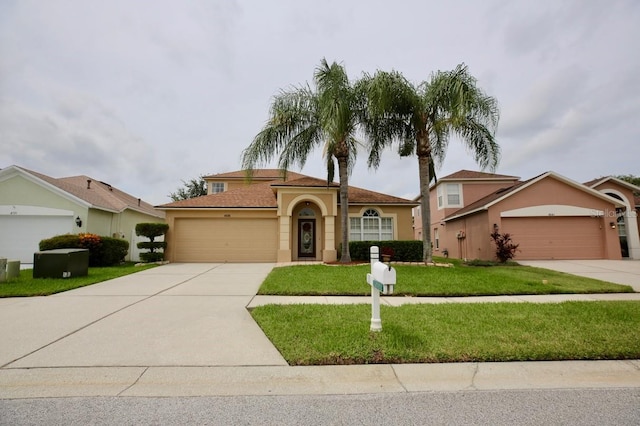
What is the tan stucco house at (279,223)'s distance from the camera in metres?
15.9

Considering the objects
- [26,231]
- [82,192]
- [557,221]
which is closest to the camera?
[26,231]

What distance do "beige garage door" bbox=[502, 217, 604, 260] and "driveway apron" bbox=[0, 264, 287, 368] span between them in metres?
15.2

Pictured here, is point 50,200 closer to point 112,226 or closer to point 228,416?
point 112,226

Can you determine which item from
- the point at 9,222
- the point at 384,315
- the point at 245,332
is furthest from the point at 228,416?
the point at 9,222

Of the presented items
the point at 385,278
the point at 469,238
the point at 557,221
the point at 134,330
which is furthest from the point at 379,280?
the point at 469,238

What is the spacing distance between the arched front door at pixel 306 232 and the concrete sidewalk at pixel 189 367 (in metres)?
11.4

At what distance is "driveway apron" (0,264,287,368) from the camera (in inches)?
148

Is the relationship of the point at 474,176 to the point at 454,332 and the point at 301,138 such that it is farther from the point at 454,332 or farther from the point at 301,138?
the point at 454,332

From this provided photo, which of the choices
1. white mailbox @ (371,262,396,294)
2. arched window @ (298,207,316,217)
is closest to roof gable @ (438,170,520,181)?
arched window @ (298,207,316,217)

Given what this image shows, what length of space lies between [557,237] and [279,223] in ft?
49.5

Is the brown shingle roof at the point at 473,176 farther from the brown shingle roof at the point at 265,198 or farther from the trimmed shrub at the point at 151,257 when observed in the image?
the trimmed shrub at the point at 151,257

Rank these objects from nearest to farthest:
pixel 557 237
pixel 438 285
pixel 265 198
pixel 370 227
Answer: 1. pixel 438 285
2. pixel 557 237
3. pixel 370 227
4. pixel 265 198

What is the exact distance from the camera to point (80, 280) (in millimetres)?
9273

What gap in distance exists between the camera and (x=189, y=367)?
139 inches
